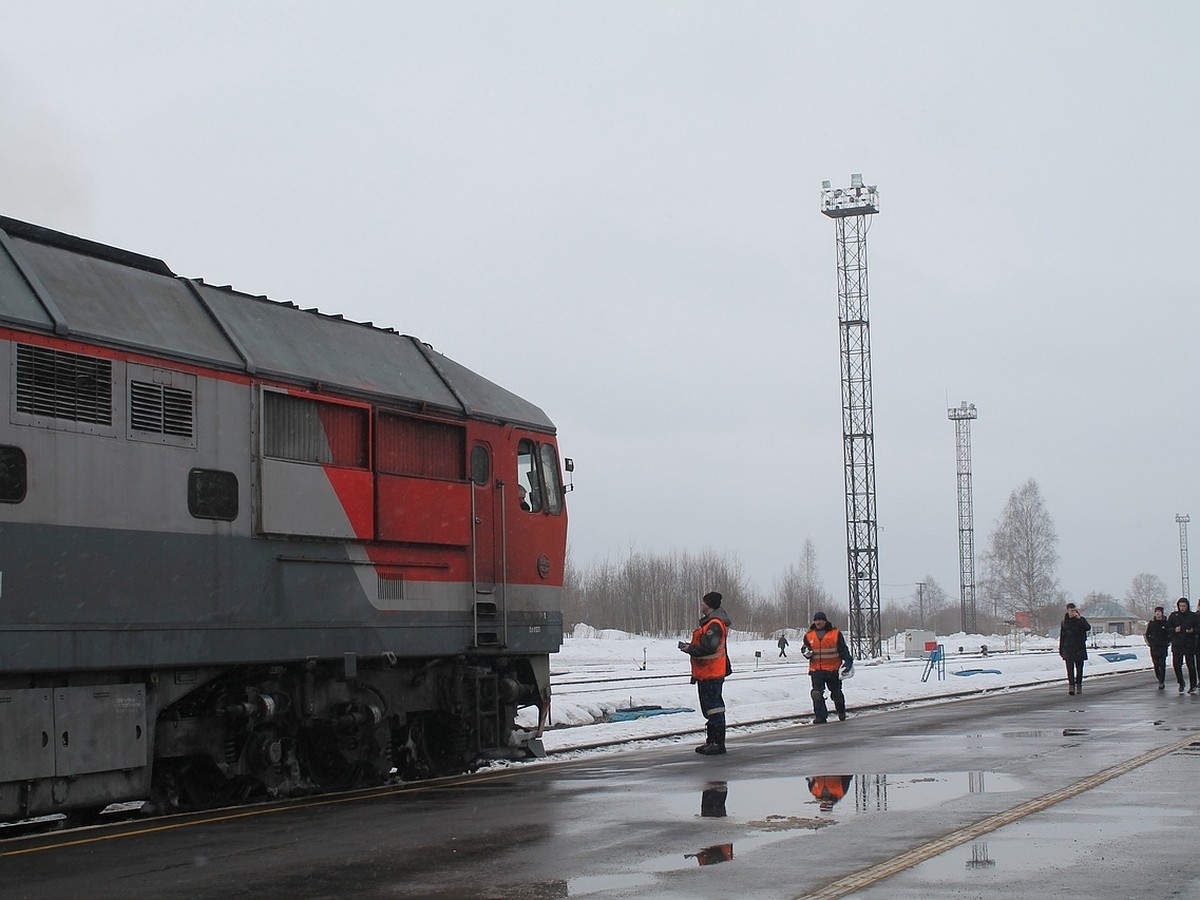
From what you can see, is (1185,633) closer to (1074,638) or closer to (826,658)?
(1074,638)

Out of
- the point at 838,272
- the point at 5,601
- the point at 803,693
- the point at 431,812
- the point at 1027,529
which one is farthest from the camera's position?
the point at 1027,529

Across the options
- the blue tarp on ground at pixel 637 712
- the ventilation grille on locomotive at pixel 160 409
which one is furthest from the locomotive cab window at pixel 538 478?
the blue tarp on ground at pixel 637 712

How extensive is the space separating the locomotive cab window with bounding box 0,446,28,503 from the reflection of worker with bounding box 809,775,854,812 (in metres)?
6.18

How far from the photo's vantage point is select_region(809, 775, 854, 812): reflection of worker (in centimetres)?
1033

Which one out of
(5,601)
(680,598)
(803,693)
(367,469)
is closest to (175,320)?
(367,469)

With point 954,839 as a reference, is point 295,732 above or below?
above

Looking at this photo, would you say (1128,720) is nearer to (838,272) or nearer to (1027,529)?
(838,272)

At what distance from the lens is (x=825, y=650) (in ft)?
68.6

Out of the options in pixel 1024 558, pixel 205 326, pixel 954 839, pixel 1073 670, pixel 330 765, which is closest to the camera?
pixel 954 839

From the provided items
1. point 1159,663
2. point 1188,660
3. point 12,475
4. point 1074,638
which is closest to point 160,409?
point 12,475

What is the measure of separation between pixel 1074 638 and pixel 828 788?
15.9m

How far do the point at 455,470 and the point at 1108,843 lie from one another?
25.2 ft

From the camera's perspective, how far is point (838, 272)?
5797cm

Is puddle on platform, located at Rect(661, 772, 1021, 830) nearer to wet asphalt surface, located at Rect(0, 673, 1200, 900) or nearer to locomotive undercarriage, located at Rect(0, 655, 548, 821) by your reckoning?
wet asphalt surface, located at Rect(0, 673, 1200, 900)
